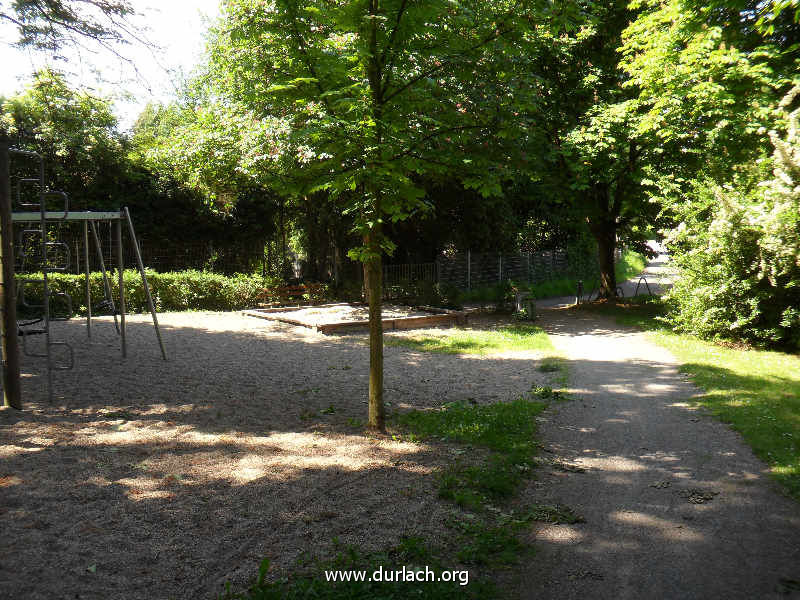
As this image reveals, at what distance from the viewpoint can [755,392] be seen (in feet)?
25.6

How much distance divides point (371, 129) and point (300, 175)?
105 centimetres

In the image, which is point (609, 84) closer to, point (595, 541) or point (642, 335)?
point (642, 335)

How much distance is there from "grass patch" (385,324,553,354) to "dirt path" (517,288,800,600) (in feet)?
13.4

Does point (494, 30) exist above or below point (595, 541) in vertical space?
above

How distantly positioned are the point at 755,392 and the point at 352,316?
394 inches

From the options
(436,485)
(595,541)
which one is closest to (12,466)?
(436,485)

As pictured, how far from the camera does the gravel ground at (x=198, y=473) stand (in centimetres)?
350

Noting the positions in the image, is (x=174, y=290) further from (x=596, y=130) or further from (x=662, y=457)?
(x=662, y=457)

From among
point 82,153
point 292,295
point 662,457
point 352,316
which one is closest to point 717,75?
point 662,457

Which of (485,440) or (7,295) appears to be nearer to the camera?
(485,440)

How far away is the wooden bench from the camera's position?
1905cm

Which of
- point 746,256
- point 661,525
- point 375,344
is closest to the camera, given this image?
point 661,525

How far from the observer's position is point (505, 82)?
5199mm

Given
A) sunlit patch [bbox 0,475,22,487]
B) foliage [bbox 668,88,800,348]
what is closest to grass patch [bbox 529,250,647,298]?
foliage [bbox 668,88,800,348]
